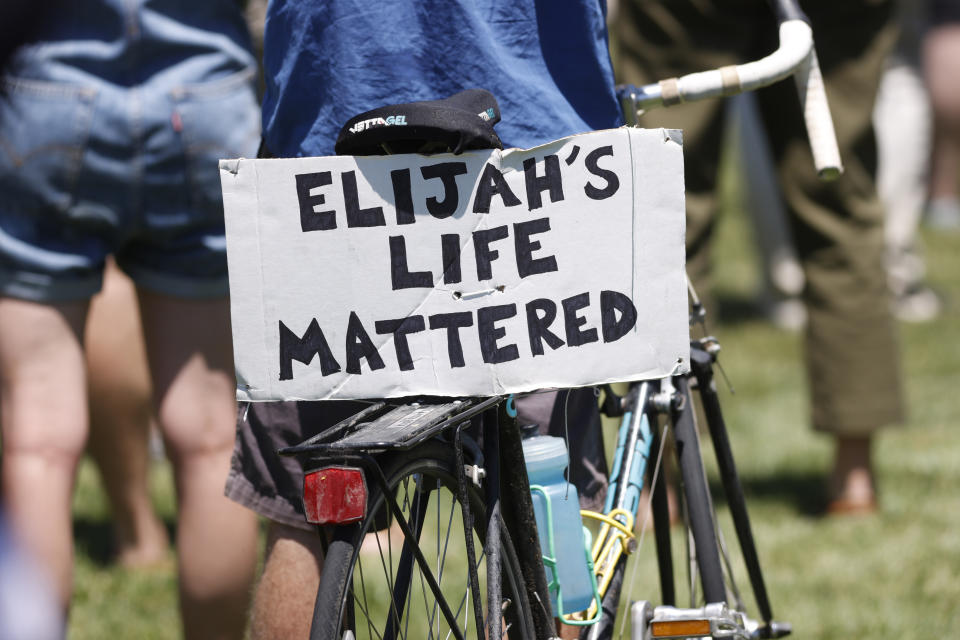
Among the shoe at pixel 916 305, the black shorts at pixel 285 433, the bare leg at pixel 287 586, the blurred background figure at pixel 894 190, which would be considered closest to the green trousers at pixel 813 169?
the black shorts at pixel 285 433

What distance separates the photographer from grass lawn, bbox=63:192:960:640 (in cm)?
324

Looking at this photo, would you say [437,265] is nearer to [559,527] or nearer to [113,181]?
[559,527]

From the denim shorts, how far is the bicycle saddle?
0.80 meters

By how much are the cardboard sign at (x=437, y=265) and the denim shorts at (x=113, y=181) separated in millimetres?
787

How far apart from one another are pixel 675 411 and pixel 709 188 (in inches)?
66.3

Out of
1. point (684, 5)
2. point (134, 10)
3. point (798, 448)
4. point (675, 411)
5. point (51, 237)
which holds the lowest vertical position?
point (798, 448)

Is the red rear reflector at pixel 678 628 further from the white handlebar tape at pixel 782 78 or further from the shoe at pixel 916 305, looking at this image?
the shoe at pixel 916 305

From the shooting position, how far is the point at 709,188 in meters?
3.83

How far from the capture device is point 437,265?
179 centimetres

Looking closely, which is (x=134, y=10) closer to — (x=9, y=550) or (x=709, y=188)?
(x=9, y=550)

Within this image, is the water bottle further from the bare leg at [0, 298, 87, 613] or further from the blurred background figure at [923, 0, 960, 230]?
the blurred background figure at [923, 0, 960, 230]

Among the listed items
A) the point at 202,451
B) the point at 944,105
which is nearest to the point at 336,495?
the point at 202,451

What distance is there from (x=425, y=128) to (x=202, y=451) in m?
1.15

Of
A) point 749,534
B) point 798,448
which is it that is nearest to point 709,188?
point 798,448
